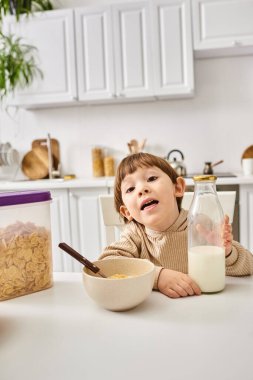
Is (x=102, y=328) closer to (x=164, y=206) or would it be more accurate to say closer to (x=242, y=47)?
(x=164, y=206)

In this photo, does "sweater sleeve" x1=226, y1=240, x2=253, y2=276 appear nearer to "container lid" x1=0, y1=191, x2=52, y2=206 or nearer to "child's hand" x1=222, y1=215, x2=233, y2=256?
"child's hand" x1=222, y1=215, x2=233, y2=256

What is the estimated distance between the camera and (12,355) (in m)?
0.55

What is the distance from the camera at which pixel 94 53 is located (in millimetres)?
2939

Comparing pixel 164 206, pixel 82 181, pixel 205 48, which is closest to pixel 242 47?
pixel 205 48

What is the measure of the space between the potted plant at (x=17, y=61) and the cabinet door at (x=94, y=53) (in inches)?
14.4

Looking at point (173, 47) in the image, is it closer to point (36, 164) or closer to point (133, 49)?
point (133, 49)

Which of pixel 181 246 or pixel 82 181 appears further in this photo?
pixel 82 181

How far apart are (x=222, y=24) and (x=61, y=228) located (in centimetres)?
191

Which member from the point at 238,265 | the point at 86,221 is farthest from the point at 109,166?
the point at 238,265

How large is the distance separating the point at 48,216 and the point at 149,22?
2404 mm

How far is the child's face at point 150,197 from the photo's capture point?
3.07 feet

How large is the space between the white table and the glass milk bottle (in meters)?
0.04

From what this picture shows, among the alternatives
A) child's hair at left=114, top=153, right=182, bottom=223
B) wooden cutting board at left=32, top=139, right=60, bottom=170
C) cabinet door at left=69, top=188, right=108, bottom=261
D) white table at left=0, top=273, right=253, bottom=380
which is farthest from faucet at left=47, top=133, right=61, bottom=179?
white table at left=0, top=273, right=253, bottom=380

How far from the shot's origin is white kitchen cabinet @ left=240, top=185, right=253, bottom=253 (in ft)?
8.32
